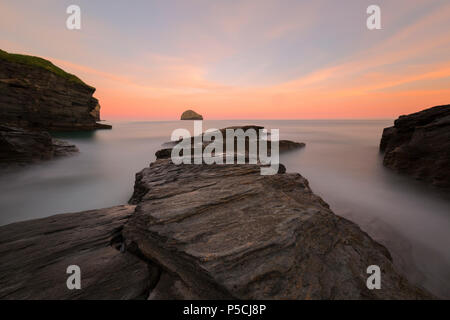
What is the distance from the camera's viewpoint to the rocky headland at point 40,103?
1386cm

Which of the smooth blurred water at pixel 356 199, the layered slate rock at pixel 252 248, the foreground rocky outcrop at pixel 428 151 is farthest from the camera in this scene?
the foreground rocky outcrop at pixel 428 151

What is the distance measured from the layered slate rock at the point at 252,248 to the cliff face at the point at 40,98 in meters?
35.0

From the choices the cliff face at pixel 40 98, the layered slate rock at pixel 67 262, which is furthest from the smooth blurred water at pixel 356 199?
the cliff face at pixel 40 98

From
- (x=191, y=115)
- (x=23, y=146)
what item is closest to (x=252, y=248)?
(x=23, y=146)

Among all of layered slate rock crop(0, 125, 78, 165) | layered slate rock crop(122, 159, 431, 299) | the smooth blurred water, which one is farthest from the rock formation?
layered slate rock crop(122, 159, 431, 299)

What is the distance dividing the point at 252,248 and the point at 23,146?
681 inches

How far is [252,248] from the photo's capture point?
9.80ft

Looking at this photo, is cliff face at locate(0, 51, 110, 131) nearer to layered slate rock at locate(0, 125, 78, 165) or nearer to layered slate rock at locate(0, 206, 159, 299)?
layered slate rock at locate(0, 125, 78, 165)

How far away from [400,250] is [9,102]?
4608 centimetres

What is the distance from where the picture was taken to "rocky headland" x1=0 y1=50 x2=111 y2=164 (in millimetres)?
13859

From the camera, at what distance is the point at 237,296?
247 cm

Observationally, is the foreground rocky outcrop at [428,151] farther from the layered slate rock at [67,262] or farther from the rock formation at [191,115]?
the rock formation at [191,115]
